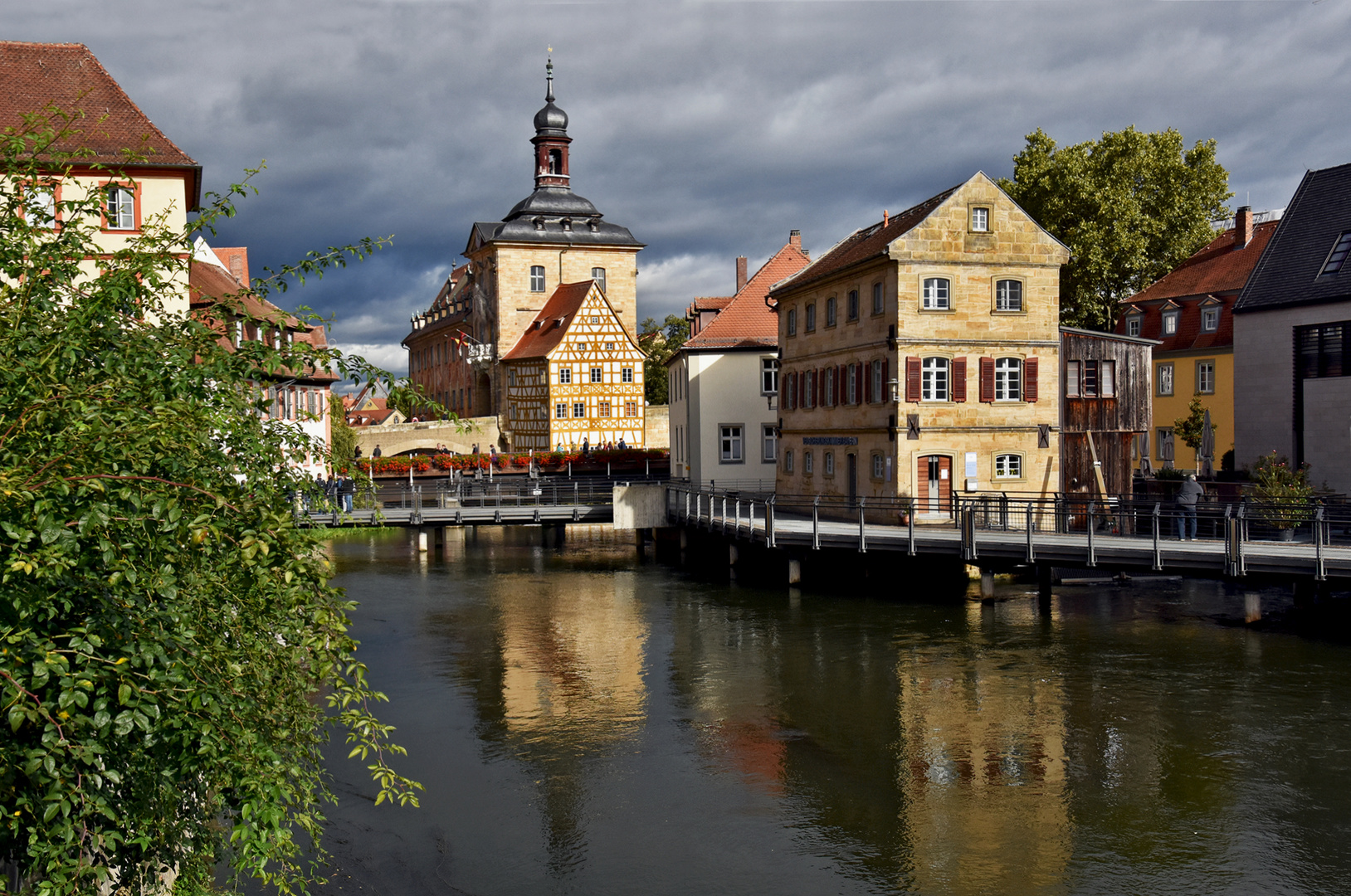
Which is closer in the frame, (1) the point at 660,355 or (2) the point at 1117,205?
(2) the point at 1117,205

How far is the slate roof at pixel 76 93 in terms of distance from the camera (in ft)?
85.7

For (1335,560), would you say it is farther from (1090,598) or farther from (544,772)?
(544,772)

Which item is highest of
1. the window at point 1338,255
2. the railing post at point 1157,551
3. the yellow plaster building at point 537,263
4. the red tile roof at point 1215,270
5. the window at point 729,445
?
the yellow plaster building at point 537,263

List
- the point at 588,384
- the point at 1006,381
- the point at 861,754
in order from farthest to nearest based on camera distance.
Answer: the point at 588,384 < the point at 1006,381 < the point at 861,754

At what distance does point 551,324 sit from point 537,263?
812 cm

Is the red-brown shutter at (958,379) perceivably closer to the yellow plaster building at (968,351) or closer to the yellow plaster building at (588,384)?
the yellow plaster building at (968,351)

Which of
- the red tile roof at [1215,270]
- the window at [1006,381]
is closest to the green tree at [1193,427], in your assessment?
the red tile roof at [1215,270]

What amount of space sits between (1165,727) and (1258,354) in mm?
21942

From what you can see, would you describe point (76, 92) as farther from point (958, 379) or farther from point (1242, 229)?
point (1242, 229)

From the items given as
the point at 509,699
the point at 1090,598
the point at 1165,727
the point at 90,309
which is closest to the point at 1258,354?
the point at 1090,598

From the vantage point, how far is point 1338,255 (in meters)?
33.6

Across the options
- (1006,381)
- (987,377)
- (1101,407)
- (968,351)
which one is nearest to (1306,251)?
(1101,407)

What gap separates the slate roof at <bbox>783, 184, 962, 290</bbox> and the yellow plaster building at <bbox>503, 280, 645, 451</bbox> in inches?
1054

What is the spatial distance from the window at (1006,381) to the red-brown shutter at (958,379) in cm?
93
